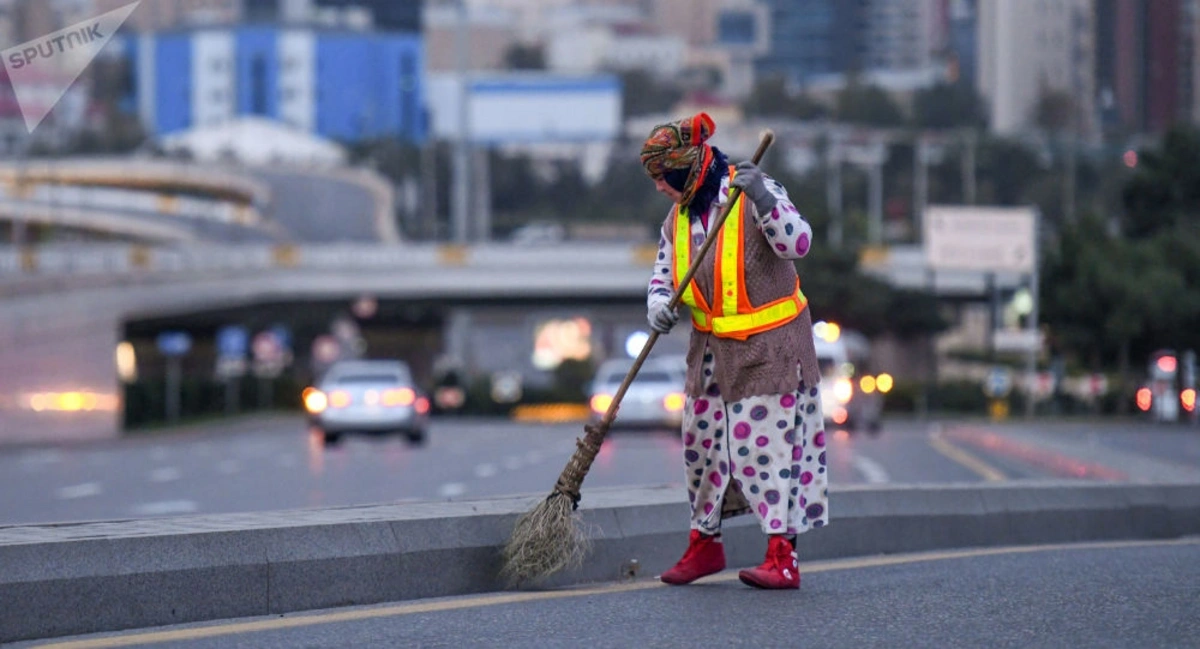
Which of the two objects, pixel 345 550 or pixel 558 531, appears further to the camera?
pixel 558 531

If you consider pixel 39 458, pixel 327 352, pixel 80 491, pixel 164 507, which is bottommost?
pixel 327 352

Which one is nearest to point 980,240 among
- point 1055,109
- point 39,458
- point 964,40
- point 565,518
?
point 39,458

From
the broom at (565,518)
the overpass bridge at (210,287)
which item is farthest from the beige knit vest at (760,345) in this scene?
the overpass bridge at (210,287)

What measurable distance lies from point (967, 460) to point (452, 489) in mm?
9688

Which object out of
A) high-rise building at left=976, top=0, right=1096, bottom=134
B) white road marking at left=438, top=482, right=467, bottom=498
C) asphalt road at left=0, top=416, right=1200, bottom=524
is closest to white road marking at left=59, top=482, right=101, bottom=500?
asphalt road at left=0, top=416, right=1200, bottom=524

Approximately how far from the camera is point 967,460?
27.9 m

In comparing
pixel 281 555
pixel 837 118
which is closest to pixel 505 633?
pixel 281 555

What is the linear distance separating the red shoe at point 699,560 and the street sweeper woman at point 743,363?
22 millimetres

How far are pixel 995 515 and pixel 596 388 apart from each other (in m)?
25.2

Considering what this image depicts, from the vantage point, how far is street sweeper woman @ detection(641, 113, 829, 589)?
8.38 m

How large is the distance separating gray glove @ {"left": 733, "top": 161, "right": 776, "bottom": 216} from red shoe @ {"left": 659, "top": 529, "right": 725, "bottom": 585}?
4.41ft

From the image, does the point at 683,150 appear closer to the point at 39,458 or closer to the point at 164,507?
the point at 164,507

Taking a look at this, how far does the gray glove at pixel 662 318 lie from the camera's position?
27.5 ft

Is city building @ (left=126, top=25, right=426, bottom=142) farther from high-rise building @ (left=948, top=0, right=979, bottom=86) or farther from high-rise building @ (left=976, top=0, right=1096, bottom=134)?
high-rise building @ (left=976, top=0, right=1096, bottom=134)
